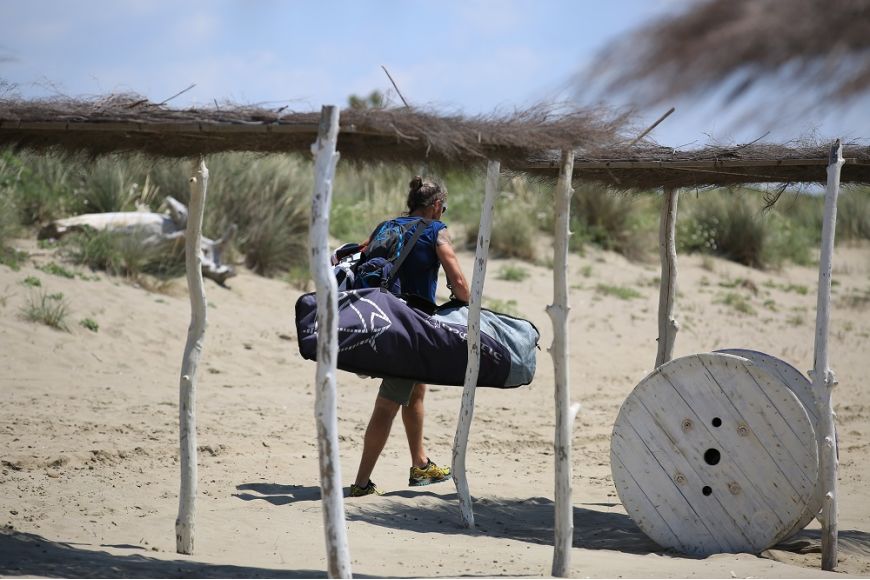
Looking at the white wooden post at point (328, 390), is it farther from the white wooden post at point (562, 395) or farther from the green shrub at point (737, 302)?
the green shrub at point (737, 302)

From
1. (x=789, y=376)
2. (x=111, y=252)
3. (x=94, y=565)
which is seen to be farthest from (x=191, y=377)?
(x=111, y=252)

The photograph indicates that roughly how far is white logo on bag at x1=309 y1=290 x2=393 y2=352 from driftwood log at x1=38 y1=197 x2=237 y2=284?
266 inches

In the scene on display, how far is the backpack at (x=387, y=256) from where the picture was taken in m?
6.50

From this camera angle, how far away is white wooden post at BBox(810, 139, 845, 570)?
5590 millimetres

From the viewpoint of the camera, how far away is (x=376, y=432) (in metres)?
6.71

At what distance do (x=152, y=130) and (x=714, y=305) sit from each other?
11.9 metres

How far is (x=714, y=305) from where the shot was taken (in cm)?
1538

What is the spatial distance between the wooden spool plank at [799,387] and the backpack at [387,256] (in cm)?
204

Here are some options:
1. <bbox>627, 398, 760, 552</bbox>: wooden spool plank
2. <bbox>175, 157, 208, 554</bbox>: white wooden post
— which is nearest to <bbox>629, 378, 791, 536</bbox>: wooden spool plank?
<bbox>627, 398, 760, 552</bbox>: wooden spool plank

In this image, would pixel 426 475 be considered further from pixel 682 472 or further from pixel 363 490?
pixel 682 472

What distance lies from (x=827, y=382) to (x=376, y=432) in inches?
111

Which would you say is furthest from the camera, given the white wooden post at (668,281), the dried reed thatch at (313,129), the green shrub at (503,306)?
the green shrub at (503,306)

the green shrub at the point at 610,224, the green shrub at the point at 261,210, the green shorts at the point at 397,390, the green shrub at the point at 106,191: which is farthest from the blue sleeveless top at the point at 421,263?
the green shrub at the point at 610,224

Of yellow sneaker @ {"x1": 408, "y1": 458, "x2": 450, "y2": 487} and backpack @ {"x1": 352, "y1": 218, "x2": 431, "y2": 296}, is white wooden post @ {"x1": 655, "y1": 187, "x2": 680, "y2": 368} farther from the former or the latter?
backpack @ {"x1": 352, "y1": 218, "x2": 431, "y2": 296}
